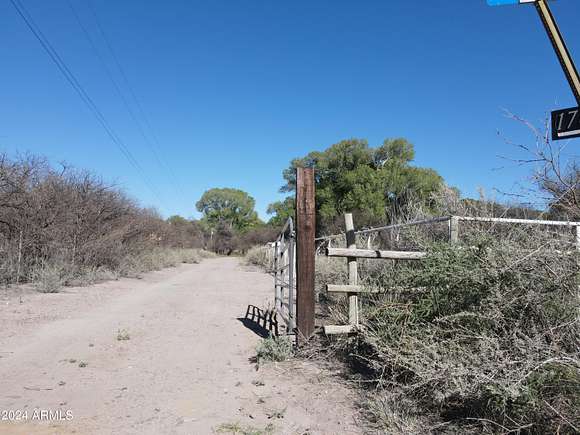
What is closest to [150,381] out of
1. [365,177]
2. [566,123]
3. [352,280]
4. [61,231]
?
[352,280]

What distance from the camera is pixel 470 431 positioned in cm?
320

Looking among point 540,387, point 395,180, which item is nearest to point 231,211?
point 395,180

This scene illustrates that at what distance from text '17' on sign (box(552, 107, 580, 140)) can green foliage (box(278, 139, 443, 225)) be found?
82.4 feet

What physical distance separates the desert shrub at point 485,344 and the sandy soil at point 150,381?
638mm

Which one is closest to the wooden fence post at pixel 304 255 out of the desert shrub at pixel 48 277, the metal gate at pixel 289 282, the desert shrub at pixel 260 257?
the metal gate at pixel 289 282

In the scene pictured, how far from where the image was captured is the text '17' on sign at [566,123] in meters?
3.14

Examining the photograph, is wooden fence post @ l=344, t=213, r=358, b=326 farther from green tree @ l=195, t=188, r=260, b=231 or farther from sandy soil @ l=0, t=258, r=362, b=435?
green tree @ l=195, t=188, r=260, b=231

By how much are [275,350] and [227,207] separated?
263ft

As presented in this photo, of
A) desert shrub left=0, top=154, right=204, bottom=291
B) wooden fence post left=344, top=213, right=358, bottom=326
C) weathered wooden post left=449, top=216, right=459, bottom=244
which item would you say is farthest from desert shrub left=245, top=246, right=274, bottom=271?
weathered wooden post left=449, top=216, right=459, bottom=244

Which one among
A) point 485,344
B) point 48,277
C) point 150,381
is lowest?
point 150,381

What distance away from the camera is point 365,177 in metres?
32.5

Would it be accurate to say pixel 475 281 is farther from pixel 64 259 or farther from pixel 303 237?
pixel 64 259

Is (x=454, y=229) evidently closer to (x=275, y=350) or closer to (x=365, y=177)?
(x=275, y=350)

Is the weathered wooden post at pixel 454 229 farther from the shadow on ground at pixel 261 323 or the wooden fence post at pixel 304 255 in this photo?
the shadow on ground at pixel 261 323
